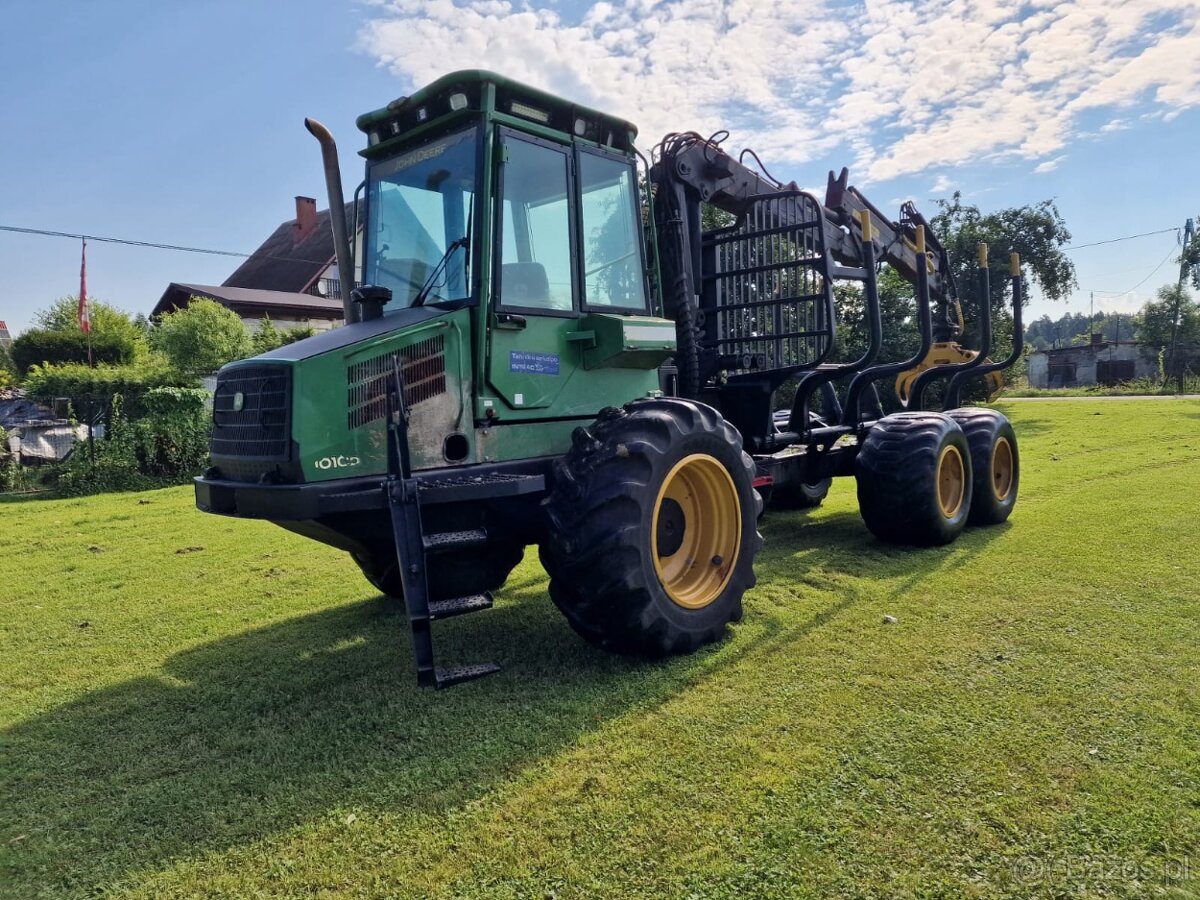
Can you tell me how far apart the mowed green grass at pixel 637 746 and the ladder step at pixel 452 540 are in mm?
739

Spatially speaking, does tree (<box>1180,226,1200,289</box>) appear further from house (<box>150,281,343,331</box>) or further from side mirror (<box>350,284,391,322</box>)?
side mirror (<box>350,284,391,322</box>)

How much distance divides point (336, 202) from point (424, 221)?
1.57 ft

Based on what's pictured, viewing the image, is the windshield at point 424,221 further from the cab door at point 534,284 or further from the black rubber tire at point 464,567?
the black rubber tire at point 464,567

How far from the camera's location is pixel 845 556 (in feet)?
21.7

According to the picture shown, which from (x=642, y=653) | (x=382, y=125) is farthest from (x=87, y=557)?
(x=642, y=653)

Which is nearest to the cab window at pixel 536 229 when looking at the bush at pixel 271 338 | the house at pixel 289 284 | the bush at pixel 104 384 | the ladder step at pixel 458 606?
the ladder step at pixel 458 606

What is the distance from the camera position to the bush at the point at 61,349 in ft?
98.0

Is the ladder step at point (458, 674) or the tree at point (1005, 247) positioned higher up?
the tree at point (1005, 247)

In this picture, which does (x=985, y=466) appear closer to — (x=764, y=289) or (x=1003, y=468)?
(x=1003, y=468)

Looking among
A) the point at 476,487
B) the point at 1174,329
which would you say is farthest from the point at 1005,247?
the point at 476,487

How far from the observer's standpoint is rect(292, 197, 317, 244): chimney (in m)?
41.5

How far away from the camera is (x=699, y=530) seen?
4.83 metres

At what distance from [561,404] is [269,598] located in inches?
122

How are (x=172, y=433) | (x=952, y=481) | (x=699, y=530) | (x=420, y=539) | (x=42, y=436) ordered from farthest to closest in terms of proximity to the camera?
(x=42, y=436)
(x=172, y=433)
(x=952, y=481)
(x=699, y=530)
(x=420, y=539)
